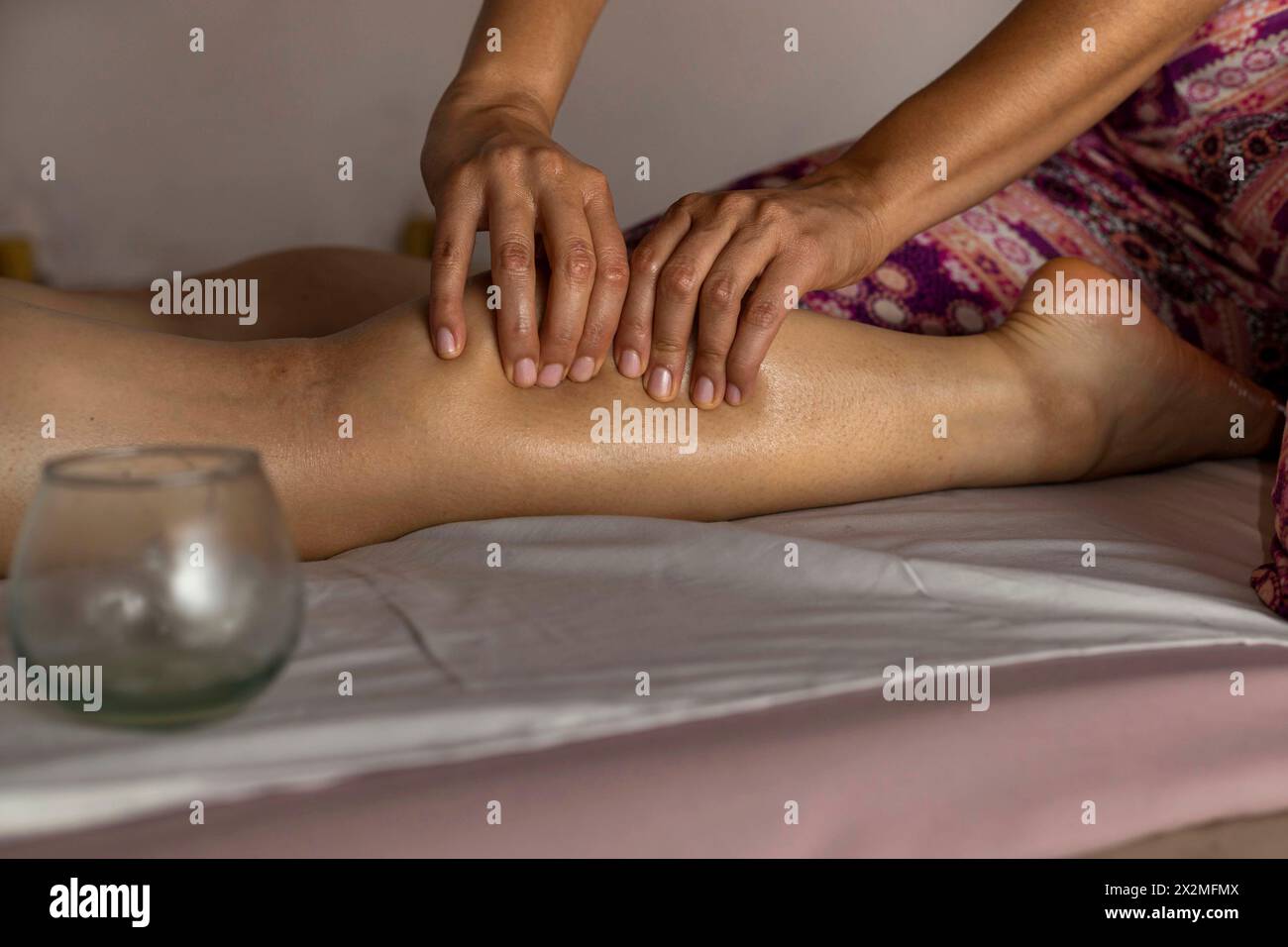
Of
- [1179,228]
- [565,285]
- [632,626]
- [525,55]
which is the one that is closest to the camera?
→ [632,626]

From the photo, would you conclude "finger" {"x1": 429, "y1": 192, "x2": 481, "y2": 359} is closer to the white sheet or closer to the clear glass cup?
the white sheet

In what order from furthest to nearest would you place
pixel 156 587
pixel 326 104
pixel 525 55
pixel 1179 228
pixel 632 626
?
pixel 326 104, pixel 1179 228, pixel 525 55, pixel 632 626, pixel 156 587

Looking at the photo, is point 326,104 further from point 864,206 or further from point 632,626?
point 632,626

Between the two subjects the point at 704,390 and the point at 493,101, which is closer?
the point at 704,390

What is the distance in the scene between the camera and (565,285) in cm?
81

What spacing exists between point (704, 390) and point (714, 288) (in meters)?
0.07

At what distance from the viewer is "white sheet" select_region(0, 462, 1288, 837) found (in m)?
0.48

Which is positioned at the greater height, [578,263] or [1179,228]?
[1179,228]

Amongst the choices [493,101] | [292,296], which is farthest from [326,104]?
[493,101]

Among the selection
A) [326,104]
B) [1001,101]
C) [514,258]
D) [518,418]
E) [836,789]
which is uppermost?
[326,104]

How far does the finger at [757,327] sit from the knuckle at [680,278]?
4 centimetres

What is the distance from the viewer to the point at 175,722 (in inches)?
18.7
